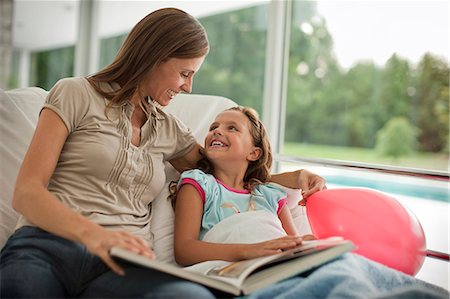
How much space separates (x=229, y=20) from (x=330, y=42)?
8.49ft

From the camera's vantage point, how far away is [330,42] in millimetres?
6316

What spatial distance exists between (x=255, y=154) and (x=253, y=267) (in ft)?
2.07

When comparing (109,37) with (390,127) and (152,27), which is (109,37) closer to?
(152,27)

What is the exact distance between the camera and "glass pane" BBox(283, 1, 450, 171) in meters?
5.82

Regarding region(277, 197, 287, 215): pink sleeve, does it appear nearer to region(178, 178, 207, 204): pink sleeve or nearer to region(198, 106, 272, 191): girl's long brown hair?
region(198, 106, 272, 191): girl's long brown hair

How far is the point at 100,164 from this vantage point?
127cm

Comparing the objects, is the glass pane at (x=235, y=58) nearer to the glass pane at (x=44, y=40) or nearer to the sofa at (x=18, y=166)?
the glass pane at (x=44, y=40)

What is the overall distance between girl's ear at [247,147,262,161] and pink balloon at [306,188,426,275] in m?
0.23

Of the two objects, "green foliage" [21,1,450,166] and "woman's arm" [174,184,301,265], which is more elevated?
"green foliage" [21,1,450,166]

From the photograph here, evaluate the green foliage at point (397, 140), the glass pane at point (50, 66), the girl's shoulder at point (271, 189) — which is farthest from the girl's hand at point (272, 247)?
the green foliage at point (397, 140)

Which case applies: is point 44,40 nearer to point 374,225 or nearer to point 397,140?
point 374,225

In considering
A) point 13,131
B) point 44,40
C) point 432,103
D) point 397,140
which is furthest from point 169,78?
point 397,140

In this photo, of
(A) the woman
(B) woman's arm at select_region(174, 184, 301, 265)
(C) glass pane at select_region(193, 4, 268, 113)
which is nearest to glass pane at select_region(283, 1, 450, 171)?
(C) glass pane at select_region(193, 4, 268, 113)

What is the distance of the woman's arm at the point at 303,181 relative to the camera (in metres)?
1.56
